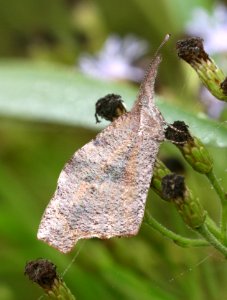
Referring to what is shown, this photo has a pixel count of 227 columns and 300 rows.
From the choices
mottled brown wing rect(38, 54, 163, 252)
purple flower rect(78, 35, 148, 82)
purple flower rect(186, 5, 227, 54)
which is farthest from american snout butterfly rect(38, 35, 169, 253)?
purple flower rect(78, 35, 148, 82)

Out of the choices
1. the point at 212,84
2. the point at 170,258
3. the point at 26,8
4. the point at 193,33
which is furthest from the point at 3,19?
the point at 212,84

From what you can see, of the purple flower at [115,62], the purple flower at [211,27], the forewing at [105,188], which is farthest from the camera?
the purple flower at [115,62]

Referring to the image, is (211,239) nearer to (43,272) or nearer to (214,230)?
(214,230)

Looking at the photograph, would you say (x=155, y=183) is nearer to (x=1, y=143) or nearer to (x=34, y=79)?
(x=34, y=79)

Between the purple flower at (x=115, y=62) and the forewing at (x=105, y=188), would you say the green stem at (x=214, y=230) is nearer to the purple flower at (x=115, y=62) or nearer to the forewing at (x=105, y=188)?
the forewing at (x=105, y=188)

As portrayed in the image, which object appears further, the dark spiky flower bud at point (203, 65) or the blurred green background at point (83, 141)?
the blurred green background at point (83, 141)

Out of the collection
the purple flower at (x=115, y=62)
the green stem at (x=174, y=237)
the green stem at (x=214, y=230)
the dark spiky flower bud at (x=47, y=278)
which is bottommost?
the dark spiky flower bud at (x=47, y=278)

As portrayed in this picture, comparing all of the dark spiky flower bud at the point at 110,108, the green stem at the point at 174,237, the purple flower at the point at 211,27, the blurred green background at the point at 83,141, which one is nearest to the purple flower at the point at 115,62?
the blurred green background at the point at 83,141

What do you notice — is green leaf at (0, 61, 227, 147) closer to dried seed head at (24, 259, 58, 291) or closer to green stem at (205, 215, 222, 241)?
green stem at (205, 215, 222, 241)
